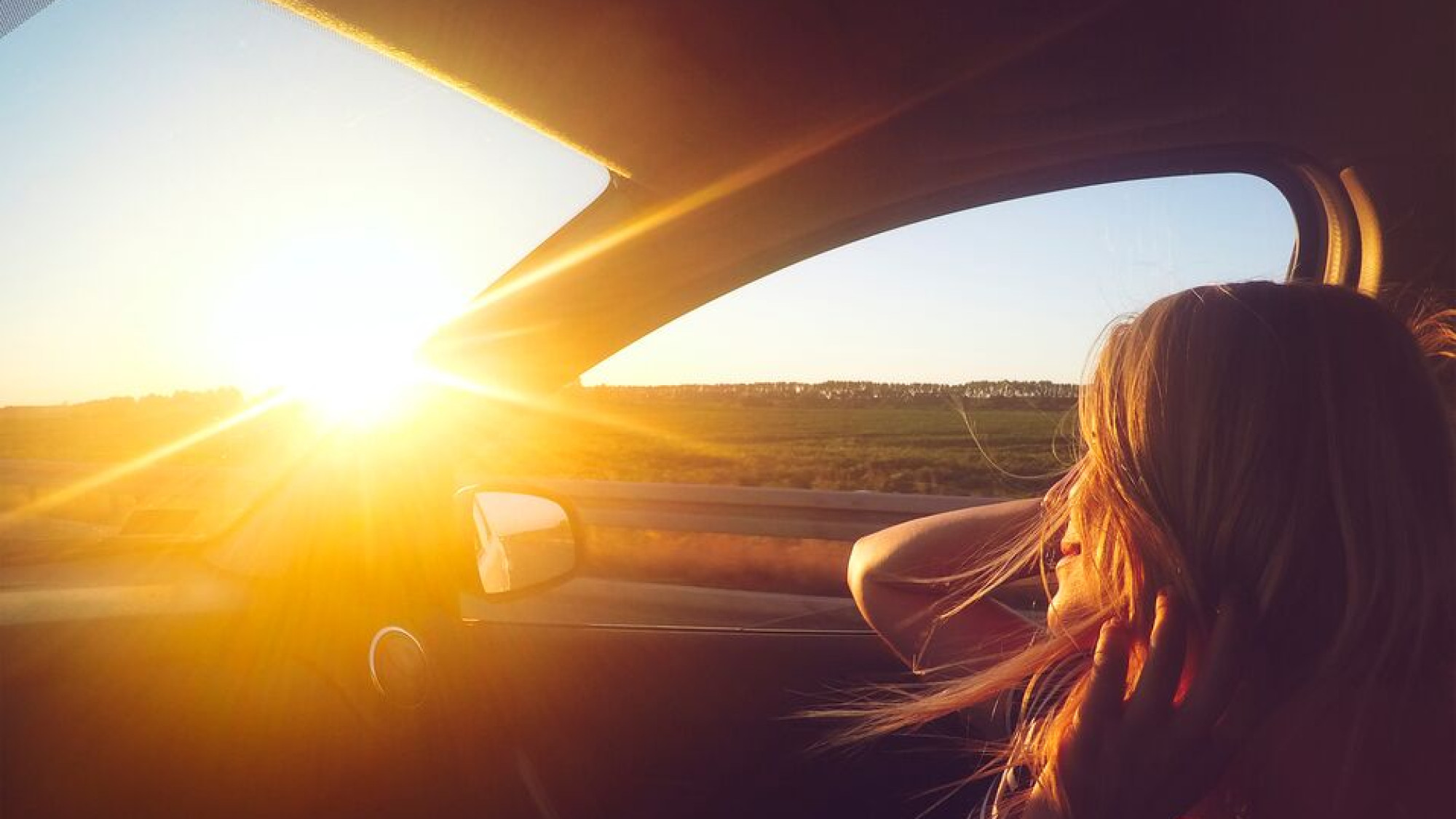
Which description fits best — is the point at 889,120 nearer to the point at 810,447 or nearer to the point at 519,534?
the point at 519,534

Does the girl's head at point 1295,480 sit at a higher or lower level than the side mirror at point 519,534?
higher

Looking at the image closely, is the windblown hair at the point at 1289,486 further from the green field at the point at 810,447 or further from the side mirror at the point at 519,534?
the side mirror at the point at 519,534

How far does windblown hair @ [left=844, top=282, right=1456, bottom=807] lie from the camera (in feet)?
4.14

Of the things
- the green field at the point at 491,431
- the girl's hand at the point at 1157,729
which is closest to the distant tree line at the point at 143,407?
the green field at the point at 491,431

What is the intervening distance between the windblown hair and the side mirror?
4.50ft

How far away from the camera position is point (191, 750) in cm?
181

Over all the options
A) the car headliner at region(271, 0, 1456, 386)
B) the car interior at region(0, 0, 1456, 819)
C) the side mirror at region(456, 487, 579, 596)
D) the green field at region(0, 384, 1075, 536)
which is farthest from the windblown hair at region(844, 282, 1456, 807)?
the side mirror at region(456, 487, 579, 596)

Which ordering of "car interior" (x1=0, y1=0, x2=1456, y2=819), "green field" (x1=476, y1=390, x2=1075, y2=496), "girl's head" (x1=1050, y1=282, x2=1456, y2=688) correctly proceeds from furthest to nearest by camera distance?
"green field" (x1=476, y1=390, x2=1075, y2=496)
"car interior" (x1=0, y1=0, x2=1456, y2=819)
"girl's head" (x1=1050, y1=282, x2=1456, y2=688)

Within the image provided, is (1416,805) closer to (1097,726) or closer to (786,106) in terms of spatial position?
(1097,726)

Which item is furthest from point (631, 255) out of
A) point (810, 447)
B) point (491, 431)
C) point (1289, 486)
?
point (810, 447)

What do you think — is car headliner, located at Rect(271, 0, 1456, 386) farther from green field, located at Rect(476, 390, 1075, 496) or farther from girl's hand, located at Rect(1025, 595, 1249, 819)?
girl's hand, located at Rect(1025, 595, 1249, 819)

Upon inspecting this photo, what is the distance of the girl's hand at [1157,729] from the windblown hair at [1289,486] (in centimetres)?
6

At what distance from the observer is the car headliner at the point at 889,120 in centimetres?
222

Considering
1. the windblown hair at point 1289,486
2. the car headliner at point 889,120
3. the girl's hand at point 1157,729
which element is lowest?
the girl's hand at point 1157,729
